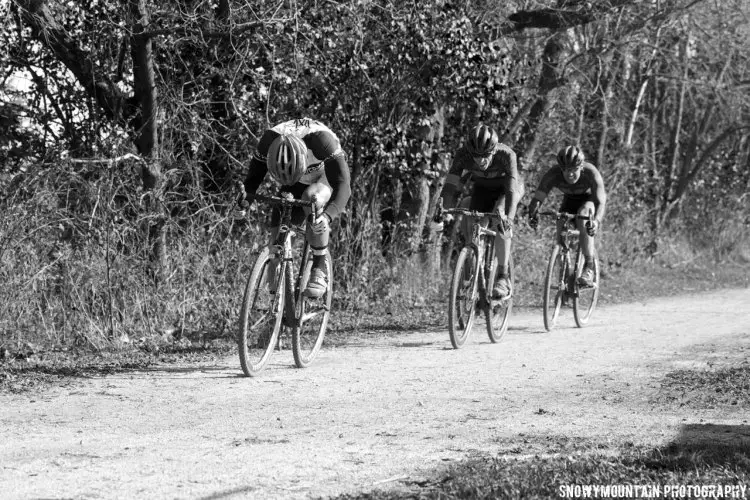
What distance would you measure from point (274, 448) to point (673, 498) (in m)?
2.20

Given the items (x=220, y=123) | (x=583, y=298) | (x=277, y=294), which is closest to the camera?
(x=277, y=294)

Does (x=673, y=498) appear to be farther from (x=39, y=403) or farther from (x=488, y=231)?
(x=488, y=231)

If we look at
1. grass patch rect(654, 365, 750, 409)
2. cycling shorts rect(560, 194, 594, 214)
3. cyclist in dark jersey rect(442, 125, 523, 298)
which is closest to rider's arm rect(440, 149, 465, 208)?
cyclist in dark jersey rect(442, 125, 523, 298)

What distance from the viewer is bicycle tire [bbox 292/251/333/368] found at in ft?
26.9

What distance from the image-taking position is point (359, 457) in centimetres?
550

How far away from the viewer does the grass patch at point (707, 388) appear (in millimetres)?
7188

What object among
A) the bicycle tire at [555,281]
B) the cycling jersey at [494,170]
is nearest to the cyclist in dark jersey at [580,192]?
A: the bicycle tire at [555,281]

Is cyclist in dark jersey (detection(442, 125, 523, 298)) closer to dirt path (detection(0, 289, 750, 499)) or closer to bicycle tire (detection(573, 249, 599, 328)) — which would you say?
dirt path (detection(0, 289, 750, 499))

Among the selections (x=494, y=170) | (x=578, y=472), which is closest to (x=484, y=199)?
(x=494, y=170)

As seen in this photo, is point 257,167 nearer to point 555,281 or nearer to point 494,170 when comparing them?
point 494,170

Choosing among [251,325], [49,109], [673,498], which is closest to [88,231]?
[49,109]

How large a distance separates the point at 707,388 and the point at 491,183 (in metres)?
3.52

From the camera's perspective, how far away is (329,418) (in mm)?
6520

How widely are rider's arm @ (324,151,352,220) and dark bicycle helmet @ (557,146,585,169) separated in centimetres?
441
